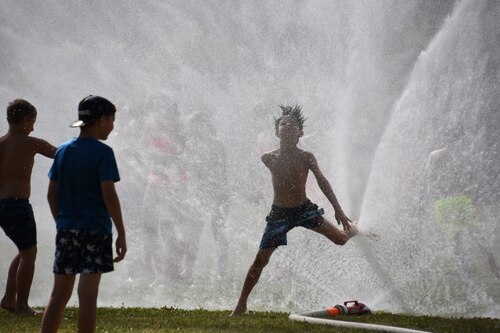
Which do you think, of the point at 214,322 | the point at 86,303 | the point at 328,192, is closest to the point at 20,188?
the point at 214,322

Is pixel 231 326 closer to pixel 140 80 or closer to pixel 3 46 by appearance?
pixel 140 80

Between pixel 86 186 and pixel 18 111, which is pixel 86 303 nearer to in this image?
pixel 86 186

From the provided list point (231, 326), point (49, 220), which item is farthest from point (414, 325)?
point (49, 220)

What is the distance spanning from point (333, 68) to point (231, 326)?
24.7 feet

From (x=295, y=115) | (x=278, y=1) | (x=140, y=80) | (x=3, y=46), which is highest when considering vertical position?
(x=3, y=46)

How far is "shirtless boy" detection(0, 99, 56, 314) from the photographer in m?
5.92

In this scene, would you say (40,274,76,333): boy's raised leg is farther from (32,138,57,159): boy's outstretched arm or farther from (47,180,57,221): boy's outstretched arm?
(32,138,57,159): boy's outstretched arm

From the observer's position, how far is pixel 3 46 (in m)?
22.3

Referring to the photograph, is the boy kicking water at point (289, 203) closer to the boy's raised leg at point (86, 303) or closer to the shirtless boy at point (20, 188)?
the shirtless boy at point (20, 188)

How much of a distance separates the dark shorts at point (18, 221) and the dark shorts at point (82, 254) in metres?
2.18

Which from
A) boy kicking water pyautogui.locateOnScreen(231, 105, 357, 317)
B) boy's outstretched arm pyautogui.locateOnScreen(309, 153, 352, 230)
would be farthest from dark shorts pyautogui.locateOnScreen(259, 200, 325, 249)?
boy's outstretched arm pyautogui.locateOnScreen(309, 153, 352, 230)

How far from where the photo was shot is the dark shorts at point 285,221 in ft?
21.2

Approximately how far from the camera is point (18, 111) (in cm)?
597

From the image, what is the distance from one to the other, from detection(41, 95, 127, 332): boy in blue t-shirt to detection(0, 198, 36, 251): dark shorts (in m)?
2.03
